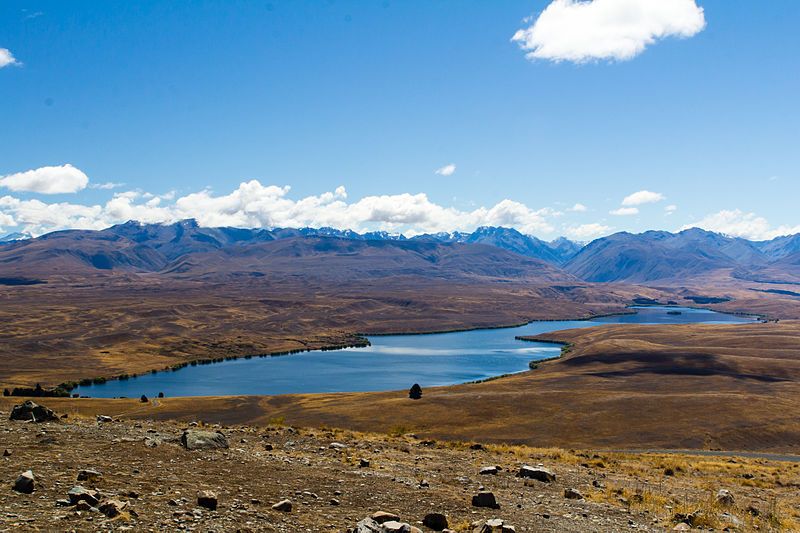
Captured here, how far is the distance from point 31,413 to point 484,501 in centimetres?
2101

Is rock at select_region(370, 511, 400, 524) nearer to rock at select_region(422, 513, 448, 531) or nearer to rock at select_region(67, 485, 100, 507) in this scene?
rock at select_region(422, 513, 448, 531)

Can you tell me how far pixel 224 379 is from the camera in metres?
129

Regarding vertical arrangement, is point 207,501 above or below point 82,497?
below

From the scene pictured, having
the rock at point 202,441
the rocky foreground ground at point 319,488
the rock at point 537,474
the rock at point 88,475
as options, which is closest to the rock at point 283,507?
the rocky foreground ground at point 319,488

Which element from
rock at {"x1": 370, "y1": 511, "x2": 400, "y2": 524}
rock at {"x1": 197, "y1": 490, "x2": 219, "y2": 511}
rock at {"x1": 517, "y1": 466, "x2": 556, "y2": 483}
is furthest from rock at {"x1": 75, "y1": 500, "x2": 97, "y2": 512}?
rock at {"x1": 517, "y1": 466, "x2": 556, "y2": 483}

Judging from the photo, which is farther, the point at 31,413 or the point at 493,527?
the point at 31,413

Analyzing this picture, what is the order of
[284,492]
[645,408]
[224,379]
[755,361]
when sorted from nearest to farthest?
[284,492] < [645,408] < [755,361] < [224,379]

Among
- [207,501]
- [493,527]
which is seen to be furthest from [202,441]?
[493,527]

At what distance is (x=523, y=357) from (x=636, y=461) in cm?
13353

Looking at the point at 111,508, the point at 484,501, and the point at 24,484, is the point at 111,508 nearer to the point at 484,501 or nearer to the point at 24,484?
the point at 24,484

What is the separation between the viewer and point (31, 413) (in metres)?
26.5

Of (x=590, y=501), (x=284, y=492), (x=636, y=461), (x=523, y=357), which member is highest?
(x=284, y=492)

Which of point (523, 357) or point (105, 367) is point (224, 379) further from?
point (523, 357)

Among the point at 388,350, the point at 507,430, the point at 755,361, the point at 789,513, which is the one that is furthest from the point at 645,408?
the point at 388,350
